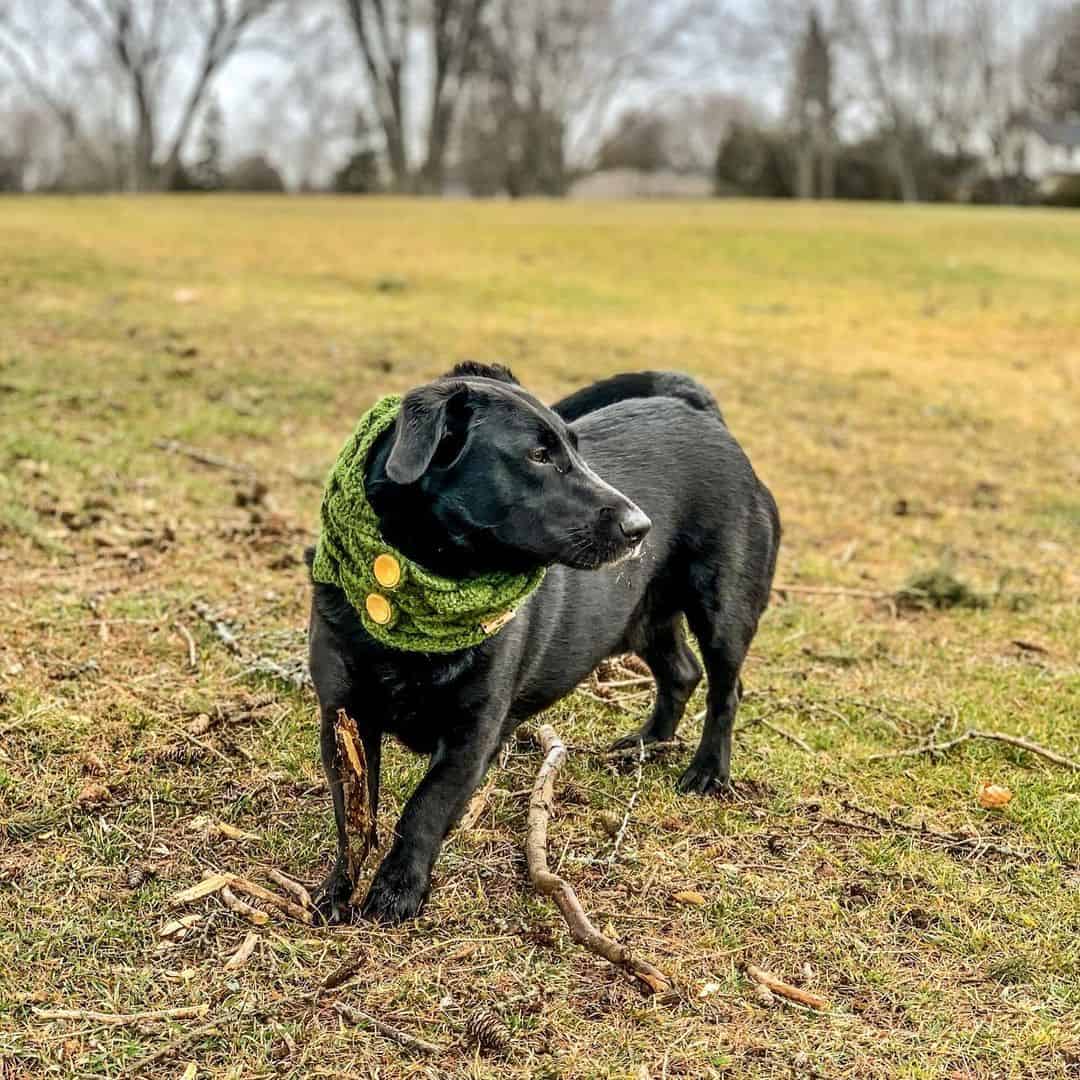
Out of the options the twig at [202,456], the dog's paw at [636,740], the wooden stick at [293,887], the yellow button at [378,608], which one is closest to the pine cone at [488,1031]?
the wooden stick at [293,887]

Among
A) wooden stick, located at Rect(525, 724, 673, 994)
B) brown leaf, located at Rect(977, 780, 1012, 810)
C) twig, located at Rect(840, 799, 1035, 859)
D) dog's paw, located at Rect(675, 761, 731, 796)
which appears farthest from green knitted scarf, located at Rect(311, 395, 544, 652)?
brown leaf, located at Rect(977, 780, 1012, 810)

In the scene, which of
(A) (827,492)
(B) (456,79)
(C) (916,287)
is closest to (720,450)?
(A) (827,492)

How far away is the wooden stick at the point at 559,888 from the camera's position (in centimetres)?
323

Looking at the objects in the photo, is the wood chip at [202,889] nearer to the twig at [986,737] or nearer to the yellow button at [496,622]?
the yellow button at [496,622]

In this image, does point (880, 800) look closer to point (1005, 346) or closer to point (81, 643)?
point (81, 643)

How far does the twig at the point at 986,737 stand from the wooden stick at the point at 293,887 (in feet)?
6.85

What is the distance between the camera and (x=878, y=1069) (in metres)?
2.98

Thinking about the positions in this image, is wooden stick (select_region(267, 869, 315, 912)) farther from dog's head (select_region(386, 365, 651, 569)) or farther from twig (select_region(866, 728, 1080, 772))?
twig (select_region(866, 728, 1080, 772))

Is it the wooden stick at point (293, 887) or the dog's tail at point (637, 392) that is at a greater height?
the dog's tail at point (637, 392)

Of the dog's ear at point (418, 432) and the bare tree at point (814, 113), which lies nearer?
the dog's ear at point (418, 432)

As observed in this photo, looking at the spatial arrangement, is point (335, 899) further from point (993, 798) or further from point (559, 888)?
point (993, 798)

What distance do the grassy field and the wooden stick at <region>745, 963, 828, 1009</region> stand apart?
0.04 meters

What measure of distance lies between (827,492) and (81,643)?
529 centimetres

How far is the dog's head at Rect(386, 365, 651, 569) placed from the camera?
3.26 metres
